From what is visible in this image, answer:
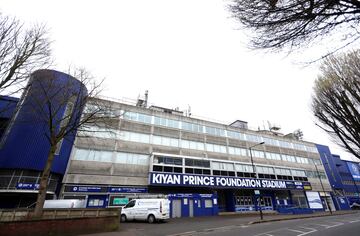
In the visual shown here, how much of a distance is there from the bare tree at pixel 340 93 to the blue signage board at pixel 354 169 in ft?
177

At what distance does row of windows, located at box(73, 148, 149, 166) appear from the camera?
21.9 m

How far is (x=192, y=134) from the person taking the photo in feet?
97.9

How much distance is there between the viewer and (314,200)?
114 ft

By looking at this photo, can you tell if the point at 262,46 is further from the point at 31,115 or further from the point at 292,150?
the point at 292,150

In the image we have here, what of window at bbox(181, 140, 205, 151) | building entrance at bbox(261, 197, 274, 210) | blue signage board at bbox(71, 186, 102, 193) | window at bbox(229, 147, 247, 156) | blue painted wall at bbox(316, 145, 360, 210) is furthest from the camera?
blue painted wall at bbox(316, 145, 360, 210)

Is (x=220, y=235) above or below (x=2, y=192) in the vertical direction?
below

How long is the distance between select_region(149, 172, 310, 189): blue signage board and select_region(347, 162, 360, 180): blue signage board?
31149 millimetres

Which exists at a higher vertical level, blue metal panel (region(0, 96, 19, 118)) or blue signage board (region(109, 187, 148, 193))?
blue metal panel (region(0, 96, 19, 118))

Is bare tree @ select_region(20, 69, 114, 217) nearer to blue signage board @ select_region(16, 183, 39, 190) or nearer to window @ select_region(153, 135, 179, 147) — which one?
blue signage board @ select_region(16, 183, 39, 190)

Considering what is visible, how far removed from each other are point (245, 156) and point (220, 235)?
80.6 ft

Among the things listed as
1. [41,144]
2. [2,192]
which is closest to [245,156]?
[41,144]

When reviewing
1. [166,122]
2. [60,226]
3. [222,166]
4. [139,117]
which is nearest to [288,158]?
[222,166]

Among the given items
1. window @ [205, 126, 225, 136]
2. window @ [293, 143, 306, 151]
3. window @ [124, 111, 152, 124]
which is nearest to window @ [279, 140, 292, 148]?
window @ [293, 143, 306, 151]

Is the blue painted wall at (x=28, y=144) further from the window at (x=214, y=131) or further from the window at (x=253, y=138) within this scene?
the window at (x=253, y=138)
